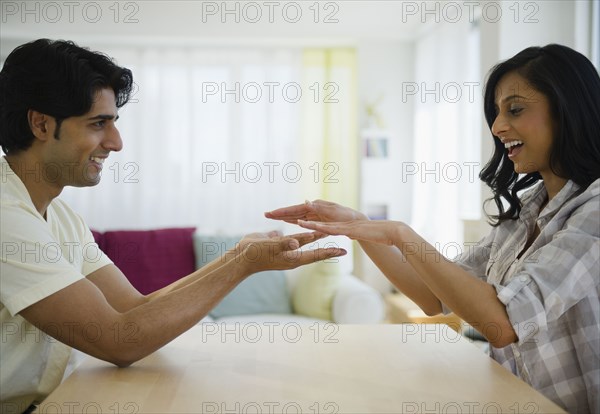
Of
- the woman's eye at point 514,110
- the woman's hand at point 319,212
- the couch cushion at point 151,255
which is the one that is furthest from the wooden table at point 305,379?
the couch cushion at point 151,255

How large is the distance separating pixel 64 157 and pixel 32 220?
29cm

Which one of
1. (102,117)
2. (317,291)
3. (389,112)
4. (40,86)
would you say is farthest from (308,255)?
(389,112)

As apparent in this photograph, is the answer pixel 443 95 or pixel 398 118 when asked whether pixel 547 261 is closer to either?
pixel 443 95

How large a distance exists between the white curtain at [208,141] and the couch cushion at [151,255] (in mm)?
1597

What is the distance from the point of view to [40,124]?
160cm

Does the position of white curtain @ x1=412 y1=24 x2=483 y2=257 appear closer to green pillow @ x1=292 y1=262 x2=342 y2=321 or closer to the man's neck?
green pillow @ x1=292 y1=262 x2=342 y2=321

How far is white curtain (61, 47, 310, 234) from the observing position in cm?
577

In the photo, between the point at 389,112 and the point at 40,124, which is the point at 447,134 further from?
the point at 40,124

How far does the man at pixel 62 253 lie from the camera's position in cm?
132

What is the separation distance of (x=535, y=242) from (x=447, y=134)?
142 inches

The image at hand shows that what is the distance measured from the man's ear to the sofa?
1992mm

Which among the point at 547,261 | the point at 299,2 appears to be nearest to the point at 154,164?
the point at 299,2

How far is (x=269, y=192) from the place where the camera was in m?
5.82

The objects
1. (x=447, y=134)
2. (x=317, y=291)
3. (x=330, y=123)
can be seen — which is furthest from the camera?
(x=330, y=123)
